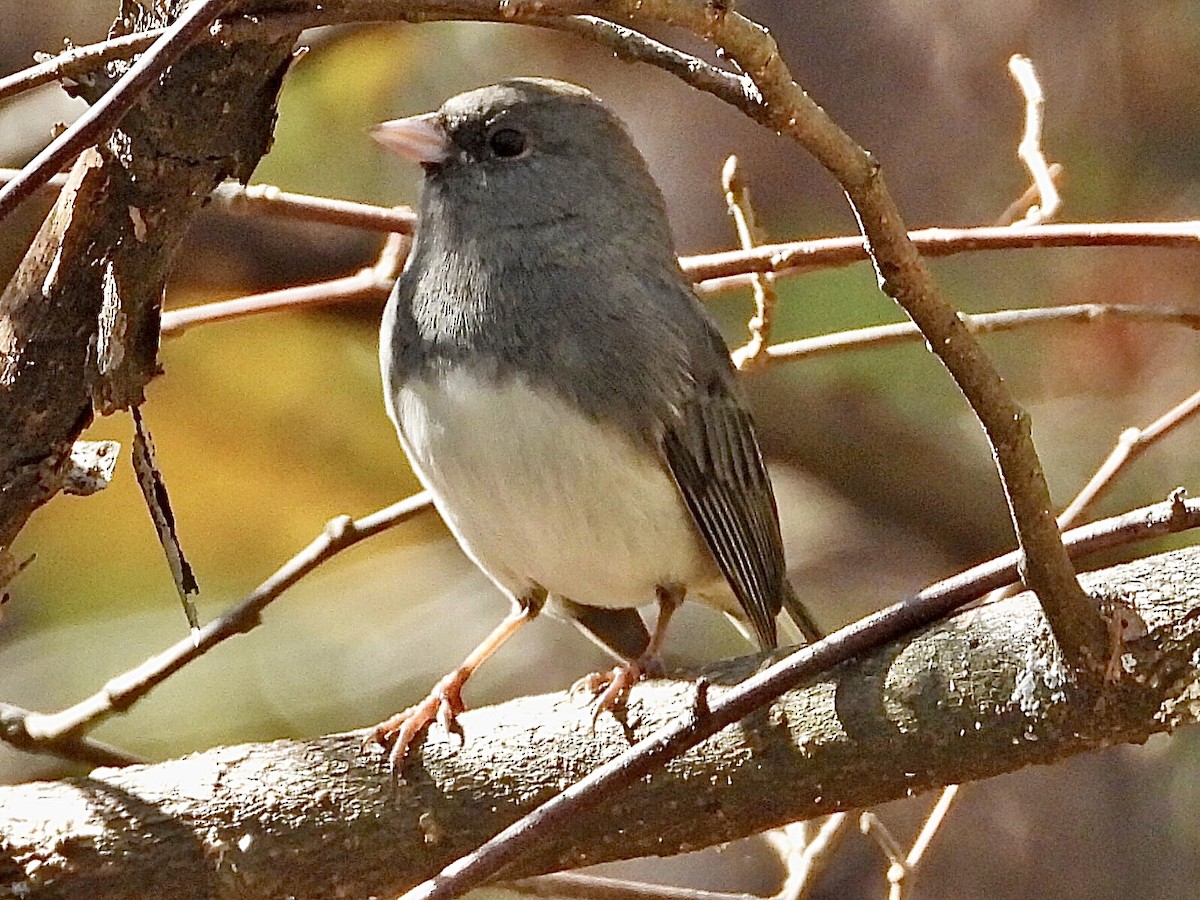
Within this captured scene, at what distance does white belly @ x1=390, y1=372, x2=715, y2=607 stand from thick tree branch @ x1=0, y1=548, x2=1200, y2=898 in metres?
0.28

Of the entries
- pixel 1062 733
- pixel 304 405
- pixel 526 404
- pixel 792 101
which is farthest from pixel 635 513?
pixel 304 405

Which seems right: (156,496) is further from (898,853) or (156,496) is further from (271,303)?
(898,853)

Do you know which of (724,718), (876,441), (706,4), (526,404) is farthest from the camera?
(876,441)

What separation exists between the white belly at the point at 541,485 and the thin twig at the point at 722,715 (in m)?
0.56

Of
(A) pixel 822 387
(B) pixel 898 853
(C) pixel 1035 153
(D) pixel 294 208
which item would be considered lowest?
(B) pixel 898 853

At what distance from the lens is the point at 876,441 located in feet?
8.87

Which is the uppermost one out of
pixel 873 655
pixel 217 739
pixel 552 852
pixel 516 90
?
pixel 516 90

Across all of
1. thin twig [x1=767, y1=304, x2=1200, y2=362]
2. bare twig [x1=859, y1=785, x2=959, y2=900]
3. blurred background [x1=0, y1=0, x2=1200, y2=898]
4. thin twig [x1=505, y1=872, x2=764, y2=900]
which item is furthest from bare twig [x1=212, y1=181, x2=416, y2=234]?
blurred background [x1=0, y1=0, x2=1200, y2=898]

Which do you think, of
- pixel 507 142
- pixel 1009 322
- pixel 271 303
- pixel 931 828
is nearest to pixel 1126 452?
pixel 1009 322

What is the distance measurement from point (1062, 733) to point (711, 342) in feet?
2.67

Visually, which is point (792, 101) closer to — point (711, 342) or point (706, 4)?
point (706, 4)

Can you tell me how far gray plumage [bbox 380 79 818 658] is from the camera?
1.65 metres

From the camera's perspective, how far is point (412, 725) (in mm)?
1420

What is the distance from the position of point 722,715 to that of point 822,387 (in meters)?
1.73
